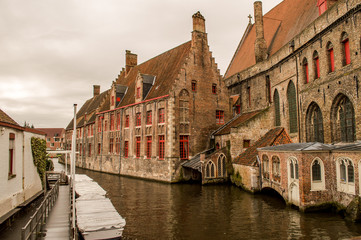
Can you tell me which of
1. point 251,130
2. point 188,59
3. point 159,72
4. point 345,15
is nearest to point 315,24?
point 345,15

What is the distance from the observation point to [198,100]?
23234 mm

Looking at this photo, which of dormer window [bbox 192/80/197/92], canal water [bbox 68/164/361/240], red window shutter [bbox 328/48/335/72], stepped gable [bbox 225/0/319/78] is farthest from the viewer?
dormer window [bbox 192/80/197/92]

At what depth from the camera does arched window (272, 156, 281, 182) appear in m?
13.3

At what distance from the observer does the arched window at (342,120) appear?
43.1 ft

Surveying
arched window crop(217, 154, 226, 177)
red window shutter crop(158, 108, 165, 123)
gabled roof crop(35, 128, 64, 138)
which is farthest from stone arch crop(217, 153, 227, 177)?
gabled roof crop(35, 128, 64, 138)

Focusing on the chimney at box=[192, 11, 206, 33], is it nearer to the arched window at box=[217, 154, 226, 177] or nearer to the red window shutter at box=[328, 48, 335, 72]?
the arched window at box=[217, 154, 226, 177]

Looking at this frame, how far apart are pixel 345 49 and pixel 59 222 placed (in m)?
14.6

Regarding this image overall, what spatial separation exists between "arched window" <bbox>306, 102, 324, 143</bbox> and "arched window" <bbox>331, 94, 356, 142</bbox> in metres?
1.50

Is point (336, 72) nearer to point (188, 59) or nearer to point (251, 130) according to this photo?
point (251, 130)

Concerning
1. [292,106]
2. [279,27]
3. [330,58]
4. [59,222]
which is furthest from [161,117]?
[59,222]

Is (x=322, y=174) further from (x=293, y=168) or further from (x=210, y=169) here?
(x=210, y=169)

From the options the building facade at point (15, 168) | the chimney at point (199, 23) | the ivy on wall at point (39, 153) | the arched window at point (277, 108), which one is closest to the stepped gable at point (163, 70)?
the chimney at point (199, 23)

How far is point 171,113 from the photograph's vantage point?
2172 centimetres

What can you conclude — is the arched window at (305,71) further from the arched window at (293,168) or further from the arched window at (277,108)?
the arched window at (293,168)
